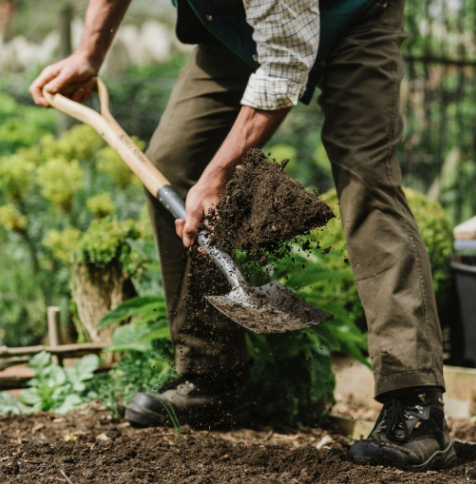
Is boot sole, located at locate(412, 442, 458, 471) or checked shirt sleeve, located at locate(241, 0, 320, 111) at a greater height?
checked shirt sleeve, located at locate(241, 0, 320, 111)

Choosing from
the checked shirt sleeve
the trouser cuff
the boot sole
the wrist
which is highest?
the wrist

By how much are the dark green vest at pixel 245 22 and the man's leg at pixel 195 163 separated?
0.85 ft

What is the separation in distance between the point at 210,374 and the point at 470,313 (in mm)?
1695

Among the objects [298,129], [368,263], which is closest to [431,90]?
[298,129]

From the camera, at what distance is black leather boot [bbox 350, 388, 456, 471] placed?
2.26 meters

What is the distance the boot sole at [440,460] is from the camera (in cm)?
227

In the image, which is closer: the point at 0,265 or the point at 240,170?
the point at 240,170

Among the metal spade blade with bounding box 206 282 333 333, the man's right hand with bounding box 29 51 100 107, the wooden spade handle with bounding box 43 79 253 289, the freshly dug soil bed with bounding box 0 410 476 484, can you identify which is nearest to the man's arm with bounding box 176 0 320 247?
the wooden spade handle with bounding box 43 79 253 289

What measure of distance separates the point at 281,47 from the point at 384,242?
734 mm

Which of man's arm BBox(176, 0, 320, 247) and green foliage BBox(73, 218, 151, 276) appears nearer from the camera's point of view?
man's arm BBox(176, 0, 320, 247)

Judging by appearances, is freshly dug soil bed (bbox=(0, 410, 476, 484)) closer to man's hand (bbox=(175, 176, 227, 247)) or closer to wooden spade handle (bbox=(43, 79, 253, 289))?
wooden spade handle (bbox=(43, 79, 253, 289))

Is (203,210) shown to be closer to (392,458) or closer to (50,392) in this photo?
(392,458)

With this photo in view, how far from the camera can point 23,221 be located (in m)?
4.09

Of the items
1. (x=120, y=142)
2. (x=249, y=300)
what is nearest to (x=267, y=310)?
(x=249, y=300)
